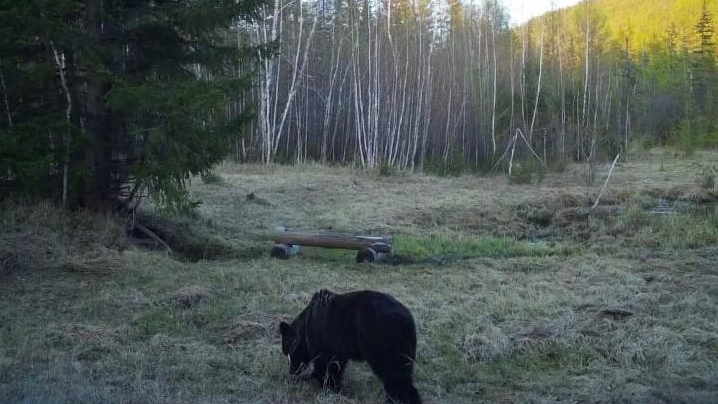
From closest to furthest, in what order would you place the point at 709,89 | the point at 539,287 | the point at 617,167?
the point at 539,287 < the point at 617,167 < the point at 709,89

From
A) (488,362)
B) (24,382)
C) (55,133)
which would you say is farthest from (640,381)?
(55,133)

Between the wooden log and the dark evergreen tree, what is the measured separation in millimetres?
1853

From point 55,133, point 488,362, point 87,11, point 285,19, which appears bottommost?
point 488,362

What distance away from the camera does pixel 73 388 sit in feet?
17.7

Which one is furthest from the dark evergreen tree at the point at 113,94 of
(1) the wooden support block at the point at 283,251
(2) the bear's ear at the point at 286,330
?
(2) the bear's ear at the point at 286,330

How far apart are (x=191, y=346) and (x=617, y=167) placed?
2542 centimetres

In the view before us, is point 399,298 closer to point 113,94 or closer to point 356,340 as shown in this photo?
point 356,340

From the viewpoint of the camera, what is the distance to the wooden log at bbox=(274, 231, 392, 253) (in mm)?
11375

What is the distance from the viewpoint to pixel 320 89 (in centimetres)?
3534

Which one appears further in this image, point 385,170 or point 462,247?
point 385,170

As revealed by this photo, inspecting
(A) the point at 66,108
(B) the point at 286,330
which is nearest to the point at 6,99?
(A) the point at 66,108

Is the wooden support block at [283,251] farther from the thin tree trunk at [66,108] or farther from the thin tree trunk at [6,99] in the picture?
the thin tree trunk at [6,99]

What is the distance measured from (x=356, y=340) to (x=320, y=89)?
30.7 meters

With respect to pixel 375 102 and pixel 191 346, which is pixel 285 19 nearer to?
pixel 375 102
